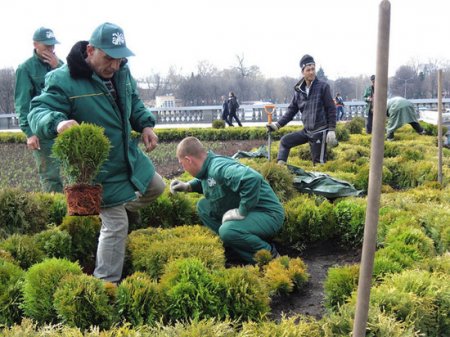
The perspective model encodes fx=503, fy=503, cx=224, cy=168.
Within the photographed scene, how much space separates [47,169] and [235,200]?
8.20 feet

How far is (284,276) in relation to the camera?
3.71 m

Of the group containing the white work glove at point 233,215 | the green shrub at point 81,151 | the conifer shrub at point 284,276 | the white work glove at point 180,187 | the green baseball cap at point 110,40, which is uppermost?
the green baseball cap at point 110,40

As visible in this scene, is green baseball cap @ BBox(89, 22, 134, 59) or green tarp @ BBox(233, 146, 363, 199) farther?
green tarp @ BBox(233, 146, 363, 199)

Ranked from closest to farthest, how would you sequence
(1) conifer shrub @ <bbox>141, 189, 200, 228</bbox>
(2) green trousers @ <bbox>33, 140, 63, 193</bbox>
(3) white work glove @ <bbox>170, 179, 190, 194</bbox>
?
(3) white work glove @ <bbox>170, 179, 190, 194</bbox> → (1) conifer shrub @ <bbox>141, 189, 200, 228</bbox> → (2) green trousers @ <bbox>33, 140, 63, 193</bbox>

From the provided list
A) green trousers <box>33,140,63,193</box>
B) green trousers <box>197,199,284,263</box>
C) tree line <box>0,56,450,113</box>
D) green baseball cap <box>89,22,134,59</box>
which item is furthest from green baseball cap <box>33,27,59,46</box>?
tree line <box>0,56,450,113</box>

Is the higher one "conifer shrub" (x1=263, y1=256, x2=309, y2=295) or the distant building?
the distant building

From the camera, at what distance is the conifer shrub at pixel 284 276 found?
3684mm

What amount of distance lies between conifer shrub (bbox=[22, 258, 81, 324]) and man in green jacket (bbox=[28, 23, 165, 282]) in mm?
657

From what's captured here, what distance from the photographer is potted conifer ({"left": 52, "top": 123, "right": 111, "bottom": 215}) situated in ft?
10.4

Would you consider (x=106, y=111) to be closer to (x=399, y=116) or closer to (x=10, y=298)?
(x=10, y=298)

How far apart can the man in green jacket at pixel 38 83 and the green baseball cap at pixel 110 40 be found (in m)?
2.38

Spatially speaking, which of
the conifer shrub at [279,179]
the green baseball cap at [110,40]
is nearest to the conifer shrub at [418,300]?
the green baseball cap at [110,40]

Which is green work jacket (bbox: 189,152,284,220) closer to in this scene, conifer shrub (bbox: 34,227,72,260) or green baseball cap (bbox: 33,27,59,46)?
conifer shrub (bbox: 34,227,72,260)

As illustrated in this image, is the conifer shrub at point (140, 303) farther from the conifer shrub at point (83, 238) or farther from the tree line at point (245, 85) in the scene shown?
the tree line at point (245, 85)
